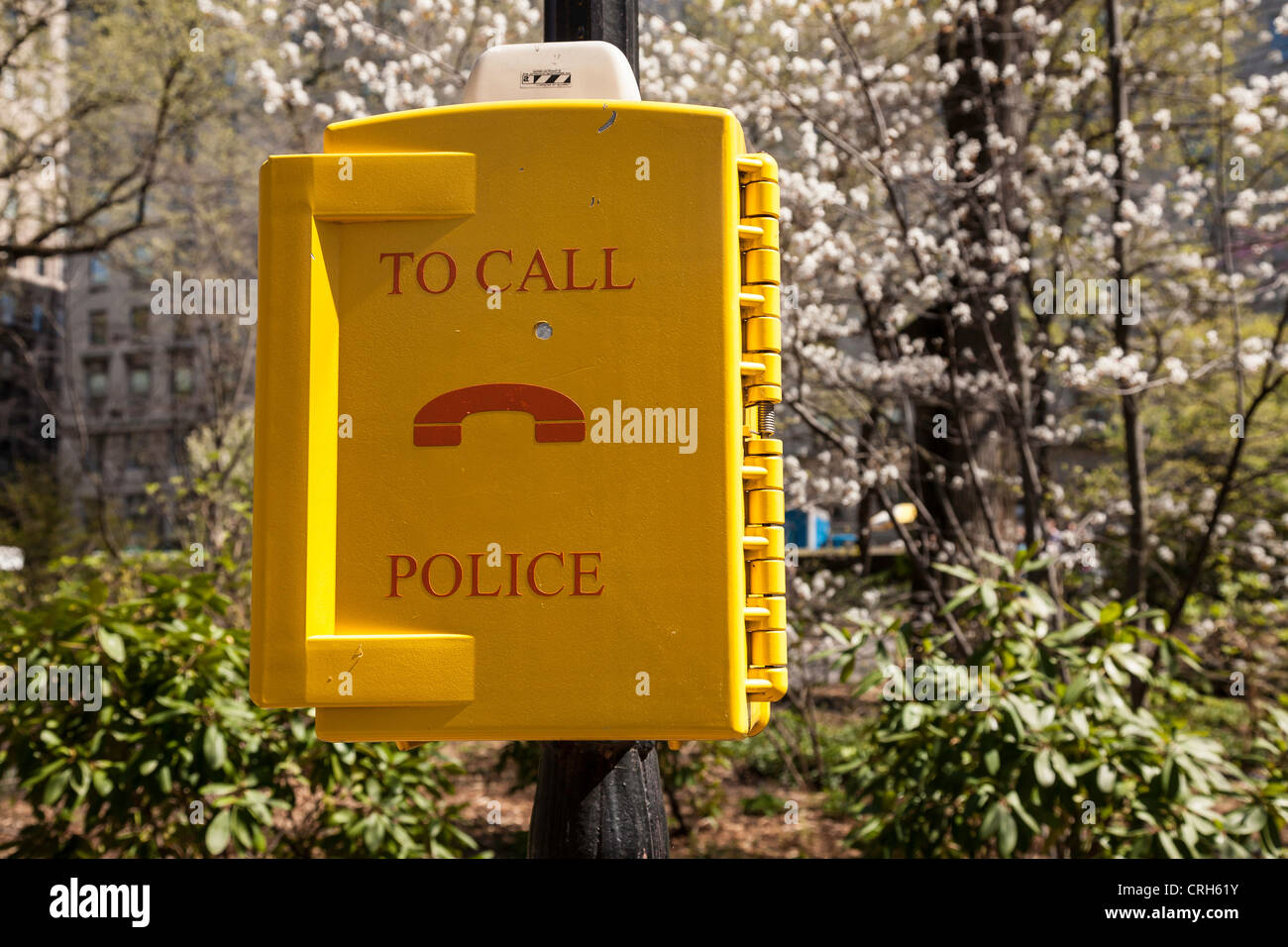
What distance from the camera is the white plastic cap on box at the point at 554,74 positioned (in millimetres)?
1669

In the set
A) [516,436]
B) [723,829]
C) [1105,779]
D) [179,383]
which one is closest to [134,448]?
[179,383]

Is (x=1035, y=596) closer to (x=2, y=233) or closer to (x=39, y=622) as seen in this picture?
(x=39, y=622)

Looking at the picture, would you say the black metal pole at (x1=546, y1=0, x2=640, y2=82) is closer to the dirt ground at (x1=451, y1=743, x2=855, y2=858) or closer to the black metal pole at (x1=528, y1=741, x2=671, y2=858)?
the black metal pole at (x1=528, y1=741, x2=671, y2=858)

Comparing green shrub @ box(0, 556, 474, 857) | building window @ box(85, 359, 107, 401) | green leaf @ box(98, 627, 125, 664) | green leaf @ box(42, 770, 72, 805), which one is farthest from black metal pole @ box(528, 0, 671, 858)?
building window @ box(85, 359, 107, 401)

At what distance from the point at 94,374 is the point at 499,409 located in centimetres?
2997

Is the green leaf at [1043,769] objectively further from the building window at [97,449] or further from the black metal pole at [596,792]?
the building window at [97,449]

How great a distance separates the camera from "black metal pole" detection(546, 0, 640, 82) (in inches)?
86.2

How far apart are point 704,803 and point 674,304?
5138 millimetres

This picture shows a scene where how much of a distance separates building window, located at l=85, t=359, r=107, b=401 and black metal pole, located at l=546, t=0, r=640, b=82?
2120 cm

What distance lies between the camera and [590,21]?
219cm

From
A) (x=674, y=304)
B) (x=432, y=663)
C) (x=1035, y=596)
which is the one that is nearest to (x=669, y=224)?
(x=674, y=304)

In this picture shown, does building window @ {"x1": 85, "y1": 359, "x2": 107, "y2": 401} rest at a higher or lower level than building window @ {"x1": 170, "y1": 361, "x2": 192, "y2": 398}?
higher

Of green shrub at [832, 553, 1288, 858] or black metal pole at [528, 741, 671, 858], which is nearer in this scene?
black metal pole at [528, 741, 671, 858]

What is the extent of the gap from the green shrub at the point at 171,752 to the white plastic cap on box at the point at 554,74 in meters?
2.79
